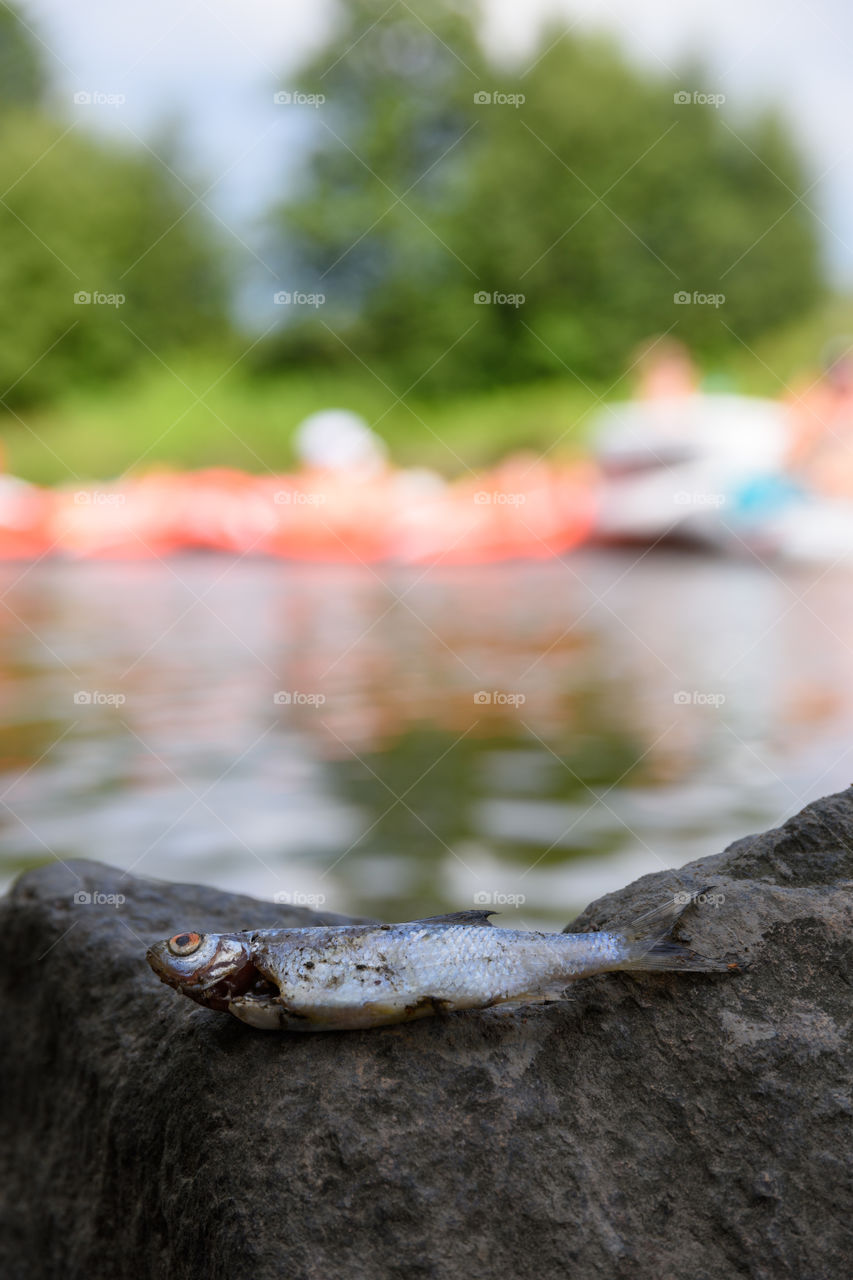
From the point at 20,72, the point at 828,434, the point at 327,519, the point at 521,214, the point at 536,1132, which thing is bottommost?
the point at 536,1132

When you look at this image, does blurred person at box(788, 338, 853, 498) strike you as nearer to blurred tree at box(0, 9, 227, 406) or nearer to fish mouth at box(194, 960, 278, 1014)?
blurred tree at box(0, 9, 227, 406)

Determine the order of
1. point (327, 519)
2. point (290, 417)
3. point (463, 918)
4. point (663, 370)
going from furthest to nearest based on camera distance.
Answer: point (290, 417)
point (663, 370)
point (327, 519)
point (463, 918)

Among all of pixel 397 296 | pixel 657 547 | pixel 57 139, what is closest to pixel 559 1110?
pixel 657 547

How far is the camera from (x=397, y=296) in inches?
326

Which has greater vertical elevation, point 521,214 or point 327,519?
point 521,214

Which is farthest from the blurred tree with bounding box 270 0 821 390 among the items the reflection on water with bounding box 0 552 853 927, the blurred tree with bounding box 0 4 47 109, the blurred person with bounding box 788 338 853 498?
the reflection on water with bounding box 0 552 853 927

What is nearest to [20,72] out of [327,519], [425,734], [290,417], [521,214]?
[290,417]

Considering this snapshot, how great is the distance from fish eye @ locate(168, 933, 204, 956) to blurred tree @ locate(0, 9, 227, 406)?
25.7ft

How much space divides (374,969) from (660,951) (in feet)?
0.80

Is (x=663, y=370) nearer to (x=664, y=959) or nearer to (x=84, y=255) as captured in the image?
(x=84, y=255)

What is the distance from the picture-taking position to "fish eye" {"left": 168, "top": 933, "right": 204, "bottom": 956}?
3.77ft

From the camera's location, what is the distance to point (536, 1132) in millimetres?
1121

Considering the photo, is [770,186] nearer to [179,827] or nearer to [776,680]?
[776,680]

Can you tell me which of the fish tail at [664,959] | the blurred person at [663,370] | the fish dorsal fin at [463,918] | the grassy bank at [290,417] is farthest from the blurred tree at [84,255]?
the fish tail at [664,959]
